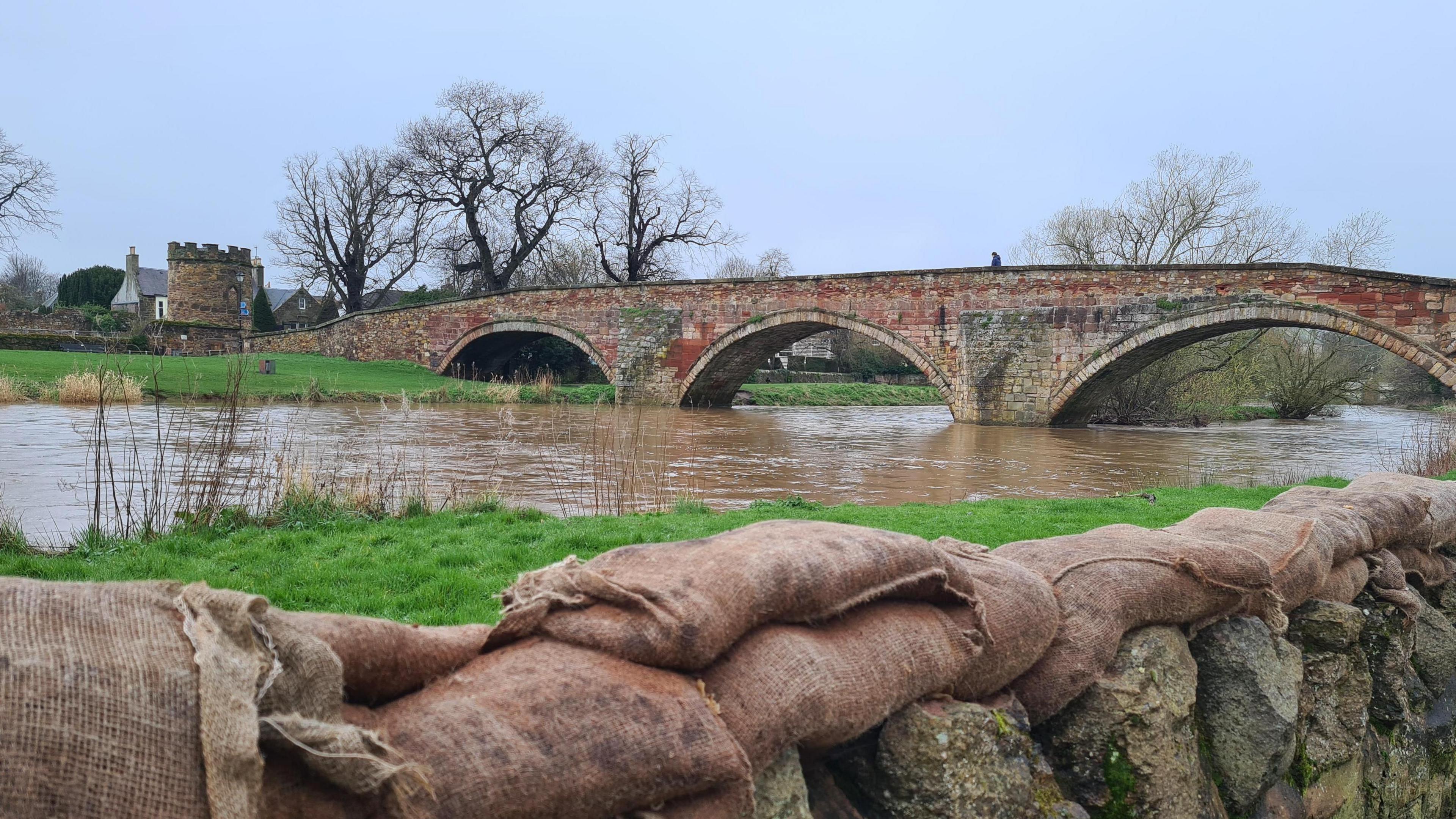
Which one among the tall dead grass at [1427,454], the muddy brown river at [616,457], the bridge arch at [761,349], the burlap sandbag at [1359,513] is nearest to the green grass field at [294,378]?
the muddy brown river at [616,457]

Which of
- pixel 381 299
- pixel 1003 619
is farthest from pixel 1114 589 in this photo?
pixel 381 299

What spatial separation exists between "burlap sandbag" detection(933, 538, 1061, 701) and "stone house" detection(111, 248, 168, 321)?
53571 millimetres

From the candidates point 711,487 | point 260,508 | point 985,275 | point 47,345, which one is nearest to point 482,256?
point 47,345

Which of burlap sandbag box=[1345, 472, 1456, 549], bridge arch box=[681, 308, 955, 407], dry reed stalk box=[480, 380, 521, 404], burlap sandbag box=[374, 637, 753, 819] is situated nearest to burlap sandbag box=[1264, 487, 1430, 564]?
burlap sandbag box=[1345, 472, 1456, 549]

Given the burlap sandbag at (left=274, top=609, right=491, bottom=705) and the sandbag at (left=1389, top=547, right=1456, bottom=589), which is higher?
the burlap sandbag at (left=274, top=609, right=491, bottom=705)

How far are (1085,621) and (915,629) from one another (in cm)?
53

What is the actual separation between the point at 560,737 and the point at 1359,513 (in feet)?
9.71

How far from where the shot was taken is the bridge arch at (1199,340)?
49.8ft

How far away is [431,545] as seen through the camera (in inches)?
182

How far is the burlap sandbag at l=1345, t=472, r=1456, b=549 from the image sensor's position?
3363 millimetres

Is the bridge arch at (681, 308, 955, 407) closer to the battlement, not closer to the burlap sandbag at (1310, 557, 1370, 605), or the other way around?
the burlap sandbag at (1310, 557, 1370, 605)

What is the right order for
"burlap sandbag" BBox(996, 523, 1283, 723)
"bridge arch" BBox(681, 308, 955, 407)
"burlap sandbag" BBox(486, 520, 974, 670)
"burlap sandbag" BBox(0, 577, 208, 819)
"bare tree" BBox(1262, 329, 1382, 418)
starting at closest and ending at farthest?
1. "burlap sandbag" BBox(0, 577, 208, 819)
2. "burlap sandbag" BBox(486, 520, 974, 670)
3. "burlap sandbag" BBox(996, 523, 1283, 723)
4. "bridge arch" BBox(681, 308, 955, 407)
5. "bare tree" BBox(1262, 329, 1382, 418)

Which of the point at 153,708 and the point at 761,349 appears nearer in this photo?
the point at 153,708

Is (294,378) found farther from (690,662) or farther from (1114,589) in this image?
(690,662)
